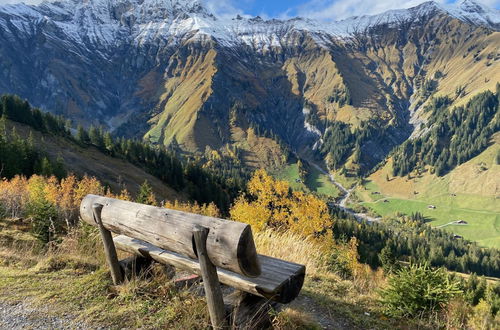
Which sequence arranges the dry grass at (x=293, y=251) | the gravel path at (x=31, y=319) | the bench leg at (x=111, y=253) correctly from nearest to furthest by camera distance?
the gravel path at (x=31, y=319)
the bench leg at (x=111, y=253)
the dry grass at (x=293, y=251)

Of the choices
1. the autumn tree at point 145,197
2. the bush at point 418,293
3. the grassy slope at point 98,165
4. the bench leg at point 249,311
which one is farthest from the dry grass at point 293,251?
the grassy slope at point 98,165

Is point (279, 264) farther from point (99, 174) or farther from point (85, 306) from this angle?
point (99, 174)

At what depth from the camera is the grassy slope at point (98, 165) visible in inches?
3524

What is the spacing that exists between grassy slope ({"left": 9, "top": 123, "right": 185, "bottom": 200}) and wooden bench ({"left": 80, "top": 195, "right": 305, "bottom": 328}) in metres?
84.3

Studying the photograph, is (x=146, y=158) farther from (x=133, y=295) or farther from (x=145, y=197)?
(x=133, y=295)

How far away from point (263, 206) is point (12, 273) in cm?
2596

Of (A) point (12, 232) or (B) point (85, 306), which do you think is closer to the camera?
(B) point (85, 306)

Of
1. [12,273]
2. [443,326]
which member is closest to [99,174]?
[12,273]

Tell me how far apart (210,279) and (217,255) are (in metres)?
0.63

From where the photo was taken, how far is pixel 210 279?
4707 mm

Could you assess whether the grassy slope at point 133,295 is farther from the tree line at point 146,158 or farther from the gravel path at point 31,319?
the tree line at point 146,158

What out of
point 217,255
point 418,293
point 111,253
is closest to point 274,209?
point 418,293

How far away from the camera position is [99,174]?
90938mm

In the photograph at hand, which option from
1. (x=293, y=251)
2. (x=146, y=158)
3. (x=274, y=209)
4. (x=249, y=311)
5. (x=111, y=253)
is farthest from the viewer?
(x=146, y=158)
